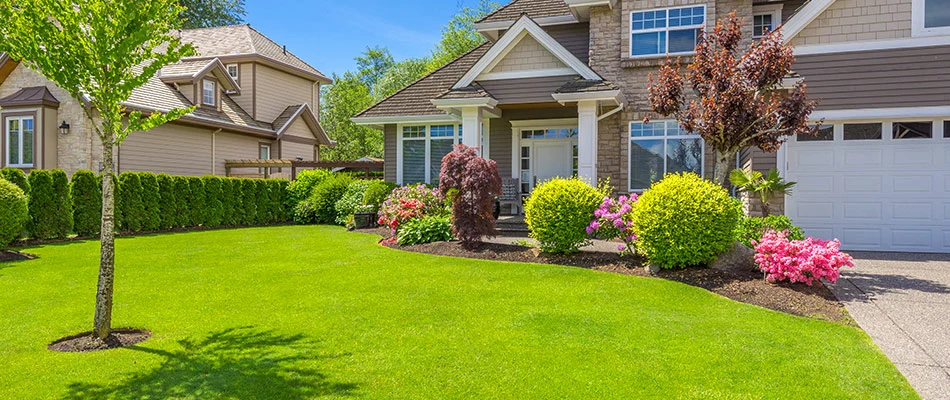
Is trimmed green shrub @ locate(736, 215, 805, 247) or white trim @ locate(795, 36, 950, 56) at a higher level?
white trim @ locate(795, 36, 950, 56)

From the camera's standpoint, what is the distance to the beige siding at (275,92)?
→ 2383cm

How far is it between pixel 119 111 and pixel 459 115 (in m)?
10.1

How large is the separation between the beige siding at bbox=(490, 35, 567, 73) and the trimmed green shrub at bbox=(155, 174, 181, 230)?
881 cm

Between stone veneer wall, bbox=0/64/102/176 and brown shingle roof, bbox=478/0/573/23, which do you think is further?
stone veneer wall, bbox=0/64/102/176

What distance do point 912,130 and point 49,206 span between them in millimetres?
17658

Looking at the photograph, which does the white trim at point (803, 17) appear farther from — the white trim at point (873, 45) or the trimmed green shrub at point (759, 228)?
the trimmed green shrub at point (759, 228)

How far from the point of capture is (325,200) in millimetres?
16641

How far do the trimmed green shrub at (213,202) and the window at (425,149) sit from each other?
5215mm

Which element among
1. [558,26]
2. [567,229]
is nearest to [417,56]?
[558,26]

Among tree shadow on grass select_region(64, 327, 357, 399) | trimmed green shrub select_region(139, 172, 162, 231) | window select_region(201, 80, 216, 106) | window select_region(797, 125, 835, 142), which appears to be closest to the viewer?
tree shadow on grass select_region(64, 327, 357, 399)

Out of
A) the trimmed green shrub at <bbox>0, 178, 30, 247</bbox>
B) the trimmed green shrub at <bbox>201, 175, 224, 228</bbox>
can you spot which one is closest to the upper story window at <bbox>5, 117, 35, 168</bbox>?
the trimmed green shrub at <bbox>201, 175, 224, 228</bbox>

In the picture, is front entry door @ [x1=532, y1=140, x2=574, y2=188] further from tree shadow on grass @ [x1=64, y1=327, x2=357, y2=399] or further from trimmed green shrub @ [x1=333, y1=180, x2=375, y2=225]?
tree shadow on grass @ [x1=64, y1=327, x2=357, y2=399]

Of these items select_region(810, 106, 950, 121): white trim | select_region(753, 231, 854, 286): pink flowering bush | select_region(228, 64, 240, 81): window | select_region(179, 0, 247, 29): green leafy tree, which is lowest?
select_region(753, 231, 854, 286): pink flowering bush

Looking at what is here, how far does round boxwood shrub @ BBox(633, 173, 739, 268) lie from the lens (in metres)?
7.50
